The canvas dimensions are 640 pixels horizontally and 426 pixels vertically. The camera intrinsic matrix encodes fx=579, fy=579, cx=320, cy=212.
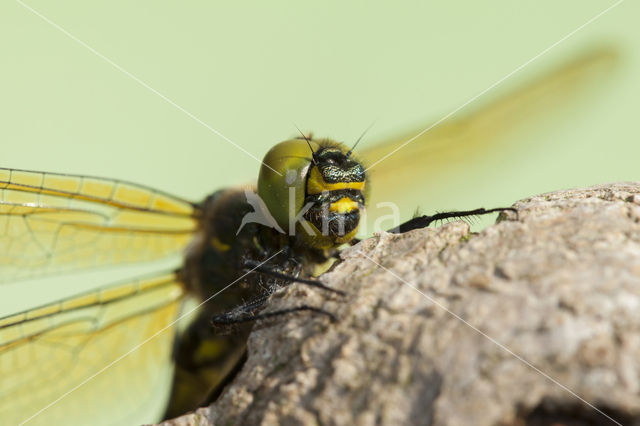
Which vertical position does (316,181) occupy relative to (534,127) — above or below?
below

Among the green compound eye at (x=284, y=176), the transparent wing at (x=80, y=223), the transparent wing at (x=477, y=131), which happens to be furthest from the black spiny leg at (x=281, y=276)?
the transparent wing at (x=477, y=131)

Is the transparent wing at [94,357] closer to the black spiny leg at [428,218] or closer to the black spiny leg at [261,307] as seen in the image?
the black spiny leg at [261,307]

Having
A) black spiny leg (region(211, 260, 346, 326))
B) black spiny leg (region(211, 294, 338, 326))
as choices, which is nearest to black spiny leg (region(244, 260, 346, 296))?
black spiny leg (region(211, 260, 346, 326))

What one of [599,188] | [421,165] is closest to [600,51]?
[421,165]

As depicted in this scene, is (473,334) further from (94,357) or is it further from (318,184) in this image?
(94,357)

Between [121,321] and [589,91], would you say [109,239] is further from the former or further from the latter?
[589,91]

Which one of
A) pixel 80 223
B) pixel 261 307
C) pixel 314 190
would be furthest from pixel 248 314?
pixel 80 223

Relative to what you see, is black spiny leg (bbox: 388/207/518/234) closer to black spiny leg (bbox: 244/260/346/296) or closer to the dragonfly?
the dragonfly
